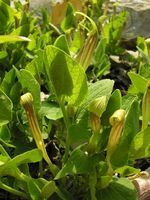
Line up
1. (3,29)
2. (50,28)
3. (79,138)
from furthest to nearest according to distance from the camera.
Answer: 1. (50,28)
2. (3,29)
3. (79,138)

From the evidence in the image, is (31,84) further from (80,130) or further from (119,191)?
(119,191)

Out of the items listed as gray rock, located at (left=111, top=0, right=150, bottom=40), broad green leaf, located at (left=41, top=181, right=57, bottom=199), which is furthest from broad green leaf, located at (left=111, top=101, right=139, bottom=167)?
gray rock, located at (left=111, top=0, right=150, bottom=40)

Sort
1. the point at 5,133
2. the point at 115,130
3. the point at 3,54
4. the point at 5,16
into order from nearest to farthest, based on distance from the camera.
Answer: the point at 115,130
the point at 5,133
the point at 3,54
the point at 5,16

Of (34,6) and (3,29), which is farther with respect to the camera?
(34,6)

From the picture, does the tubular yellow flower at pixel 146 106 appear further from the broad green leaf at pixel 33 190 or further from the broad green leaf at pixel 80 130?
the broad green leaf at pixel 33 190

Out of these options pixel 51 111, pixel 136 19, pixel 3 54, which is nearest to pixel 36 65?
pixel 51 111

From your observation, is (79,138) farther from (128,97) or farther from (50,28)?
(50,28)

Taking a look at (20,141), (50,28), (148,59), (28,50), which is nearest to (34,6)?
(50,28)
